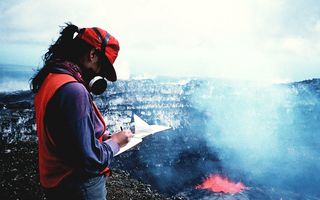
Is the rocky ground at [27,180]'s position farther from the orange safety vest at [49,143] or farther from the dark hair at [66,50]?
the dark hair at [66,50]

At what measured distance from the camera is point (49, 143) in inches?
72.7

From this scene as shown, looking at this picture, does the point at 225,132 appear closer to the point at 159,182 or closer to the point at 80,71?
the point at 159,182

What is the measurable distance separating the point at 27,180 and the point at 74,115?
270 inches

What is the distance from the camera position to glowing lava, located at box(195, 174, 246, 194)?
596 inches

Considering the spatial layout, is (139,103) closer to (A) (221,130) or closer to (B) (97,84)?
(A) (221,130)

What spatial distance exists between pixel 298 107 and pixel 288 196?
327 inches

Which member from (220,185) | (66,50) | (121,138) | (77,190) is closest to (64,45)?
(66,50)

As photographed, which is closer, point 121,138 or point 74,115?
point 74,115

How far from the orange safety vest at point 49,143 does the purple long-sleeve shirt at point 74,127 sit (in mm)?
47

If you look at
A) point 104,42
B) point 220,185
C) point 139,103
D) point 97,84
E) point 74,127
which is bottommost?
point 220,185

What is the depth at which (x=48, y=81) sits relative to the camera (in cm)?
180

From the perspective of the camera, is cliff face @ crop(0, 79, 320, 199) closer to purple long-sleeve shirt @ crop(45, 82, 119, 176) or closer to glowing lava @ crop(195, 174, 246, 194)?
glowing lava @ crop(195, 174, 246, 194)

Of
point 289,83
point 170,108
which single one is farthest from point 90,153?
point 289,83

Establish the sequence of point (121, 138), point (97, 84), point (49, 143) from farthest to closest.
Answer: point (121, 138) < point (97, 84) < point (49, 143)
